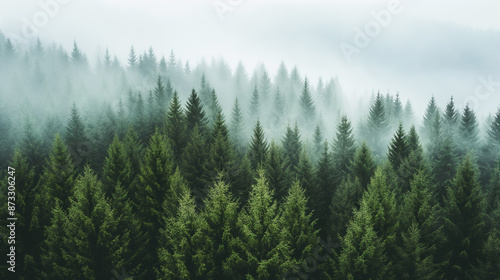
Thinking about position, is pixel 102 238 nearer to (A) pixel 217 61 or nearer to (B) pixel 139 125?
(B) pixel 139 125

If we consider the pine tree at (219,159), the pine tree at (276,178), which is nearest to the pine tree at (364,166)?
the pine tree at (276,178)

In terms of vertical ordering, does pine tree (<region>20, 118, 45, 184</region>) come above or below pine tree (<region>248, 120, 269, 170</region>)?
above

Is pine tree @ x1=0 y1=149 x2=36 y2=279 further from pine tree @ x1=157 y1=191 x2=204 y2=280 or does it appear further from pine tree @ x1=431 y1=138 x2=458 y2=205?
pine tree @ x1=431 y1=138 x2=458 y2=205

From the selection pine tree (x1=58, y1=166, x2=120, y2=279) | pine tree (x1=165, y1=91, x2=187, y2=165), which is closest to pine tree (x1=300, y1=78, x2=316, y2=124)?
pine tree (x1=165, y1=91, x2=187, y2=165)

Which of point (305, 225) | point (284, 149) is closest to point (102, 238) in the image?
point (305, 225)

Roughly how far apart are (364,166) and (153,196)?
21.8 m

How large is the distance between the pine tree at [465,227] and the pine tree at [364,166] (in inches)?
334

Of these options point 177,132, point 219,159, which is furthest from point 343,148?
point 177,132

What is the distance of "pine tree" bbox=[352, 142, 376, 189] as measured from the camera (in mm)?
35406

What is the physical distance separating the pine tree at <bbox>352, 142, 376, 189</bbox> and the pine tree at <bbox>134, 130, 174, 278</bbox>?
19950 millimetres

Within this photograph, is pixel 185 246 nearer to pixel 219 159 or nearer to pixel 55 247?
pixel 55 247

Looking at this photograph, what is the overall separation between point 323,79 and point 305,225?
302 ft

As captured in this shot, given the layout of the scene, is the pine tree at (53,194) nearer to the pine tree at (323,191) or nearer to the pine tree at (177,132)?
the pine tree at (177,132)

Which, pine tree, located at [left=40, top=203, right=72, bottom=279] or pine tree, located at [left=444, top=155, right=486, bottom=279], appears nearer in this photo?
pine tree, located at [left=40, top=203, right=72, bottom=279]
